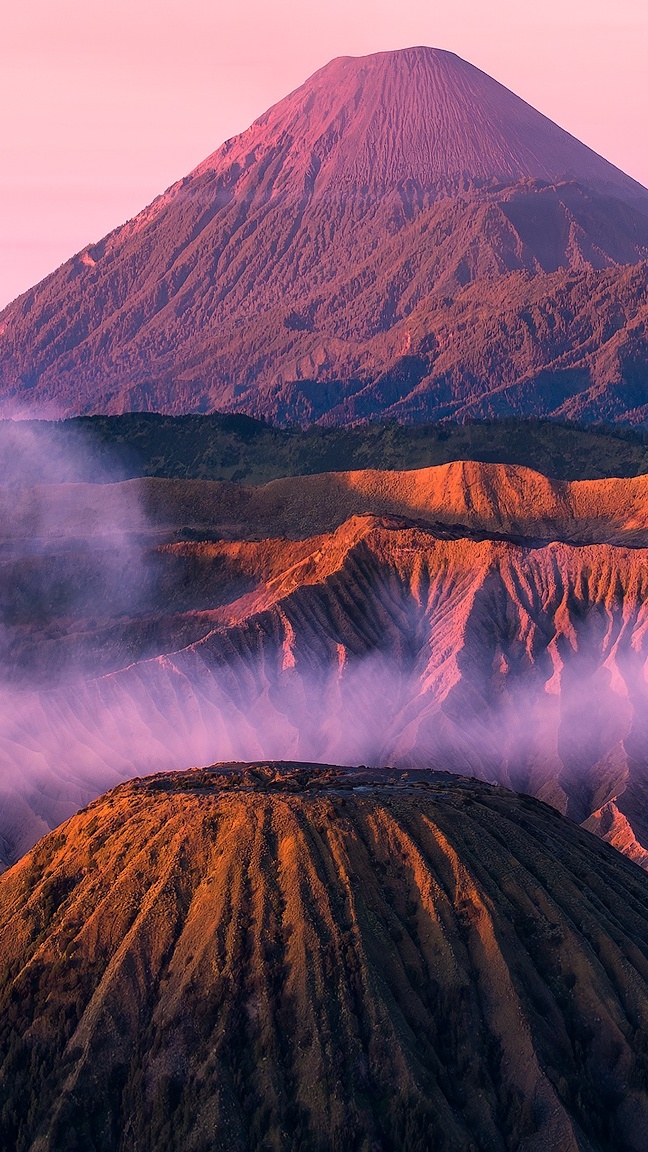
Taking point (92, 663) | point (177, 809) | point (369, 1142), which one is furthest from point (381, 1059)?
point (92, 663)

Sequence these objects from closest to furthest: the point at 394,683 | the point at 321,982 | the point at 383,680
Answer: the point at 321,982
the point at 383,680
the point at 394,683

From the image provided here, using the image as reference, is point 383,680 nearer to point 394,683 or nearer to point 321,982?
point 394,683

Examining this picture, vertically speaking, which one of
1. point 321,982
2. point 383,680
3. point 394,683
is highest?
point 321,982

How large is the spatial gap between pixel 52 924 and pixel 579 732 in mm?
78233

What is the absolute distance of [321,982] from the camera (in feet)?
228

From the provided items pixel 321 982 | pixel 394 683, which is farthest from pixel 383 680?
pixel 321 982

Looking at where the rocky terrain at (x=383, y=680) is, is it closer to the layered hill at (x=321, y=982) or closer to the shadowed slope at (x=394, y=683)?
the shadowed slope at (x=394, y=683)

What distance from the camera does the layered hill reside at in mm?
66688

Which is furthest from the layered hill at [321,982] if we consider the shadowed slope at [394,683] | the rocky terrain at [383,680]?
the shadowed slope at [394,683]

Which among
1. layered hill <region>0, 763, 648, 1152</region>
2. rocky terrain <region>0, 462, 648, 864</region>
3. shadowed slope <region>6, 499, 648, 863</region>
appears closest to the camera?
layered hill <region>0, 763, 648, 1152</region>

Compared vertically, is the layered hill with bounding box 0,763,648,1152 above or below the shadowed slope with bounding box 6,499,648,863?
above

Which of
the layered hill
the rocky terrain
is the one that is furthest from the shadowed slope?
the layered hill

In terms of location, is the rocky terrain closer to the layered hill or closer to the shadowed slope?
the shadowed slope

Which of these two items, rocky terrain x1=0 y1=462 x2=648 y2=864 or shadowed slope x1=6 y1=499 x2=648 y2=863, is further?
shadowed slope x1=6 y1=499 x2=648 y2=863
